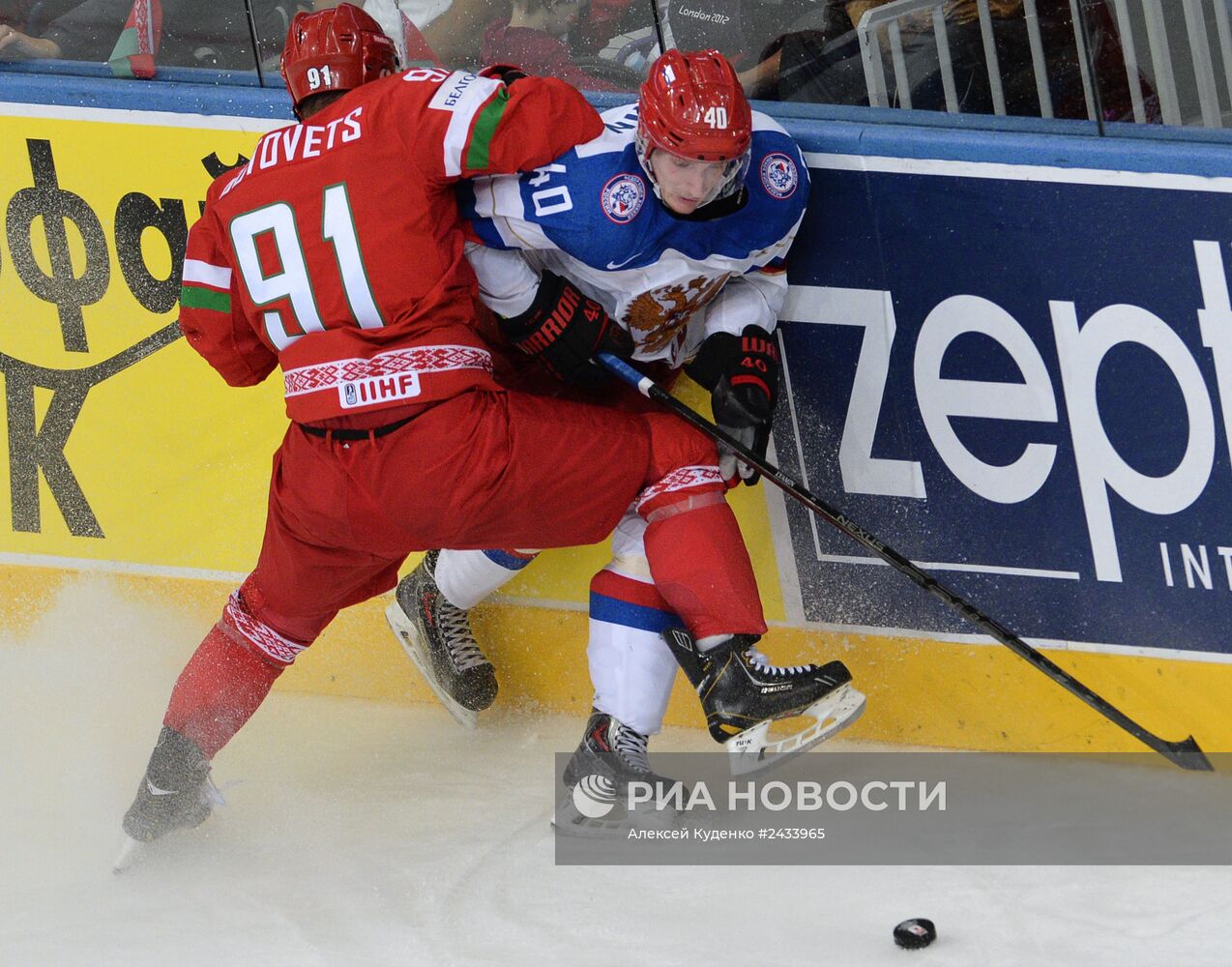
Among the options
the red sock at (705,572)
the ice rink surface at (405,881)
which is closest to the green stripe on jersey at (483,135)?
the red sock at (705,572)

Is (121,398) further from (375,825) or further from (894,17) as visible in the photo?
(894,17)

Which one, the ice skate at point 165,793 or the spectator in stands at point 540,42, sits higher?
the spectator in stands at point 540,42

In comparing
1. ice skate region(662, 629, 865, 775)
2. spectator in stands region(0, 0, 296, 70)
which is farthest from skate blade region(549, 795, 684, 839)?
spectator in stands region(0, 0, 296, 70)

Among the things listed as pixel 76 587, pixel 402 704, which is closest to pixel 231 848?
pixel 402 704

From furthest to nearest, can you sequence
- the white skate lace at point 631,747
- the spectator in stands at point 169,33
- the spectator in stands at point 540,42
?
the spectator in stands at point 169,33 → the spectator in stands at point 540,42 → the white skate lace at point 631,747

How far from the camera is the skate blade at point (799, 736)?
268 cm

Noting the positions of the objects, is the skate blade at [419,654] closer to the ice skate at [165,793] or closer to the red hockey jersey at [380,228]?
the ice skate at [165,793]

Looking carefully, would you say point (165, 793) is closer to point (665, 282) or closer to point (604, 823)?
point (604, 823)

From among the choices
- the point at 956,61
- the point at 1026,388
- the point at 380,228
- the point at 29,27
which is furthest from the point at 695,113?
the point at 29,27

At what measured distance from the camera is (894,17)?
302cm

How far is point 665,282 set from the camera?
108 inches

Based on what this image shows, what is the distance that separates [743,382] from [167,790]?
4.30 ft

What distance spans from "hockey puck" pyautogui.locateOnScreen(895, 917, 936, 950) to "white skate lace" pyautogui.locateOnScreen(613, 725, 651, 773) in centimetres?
63

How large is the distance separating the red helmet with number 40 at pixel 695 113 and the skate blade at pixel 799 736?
2.90 ft
